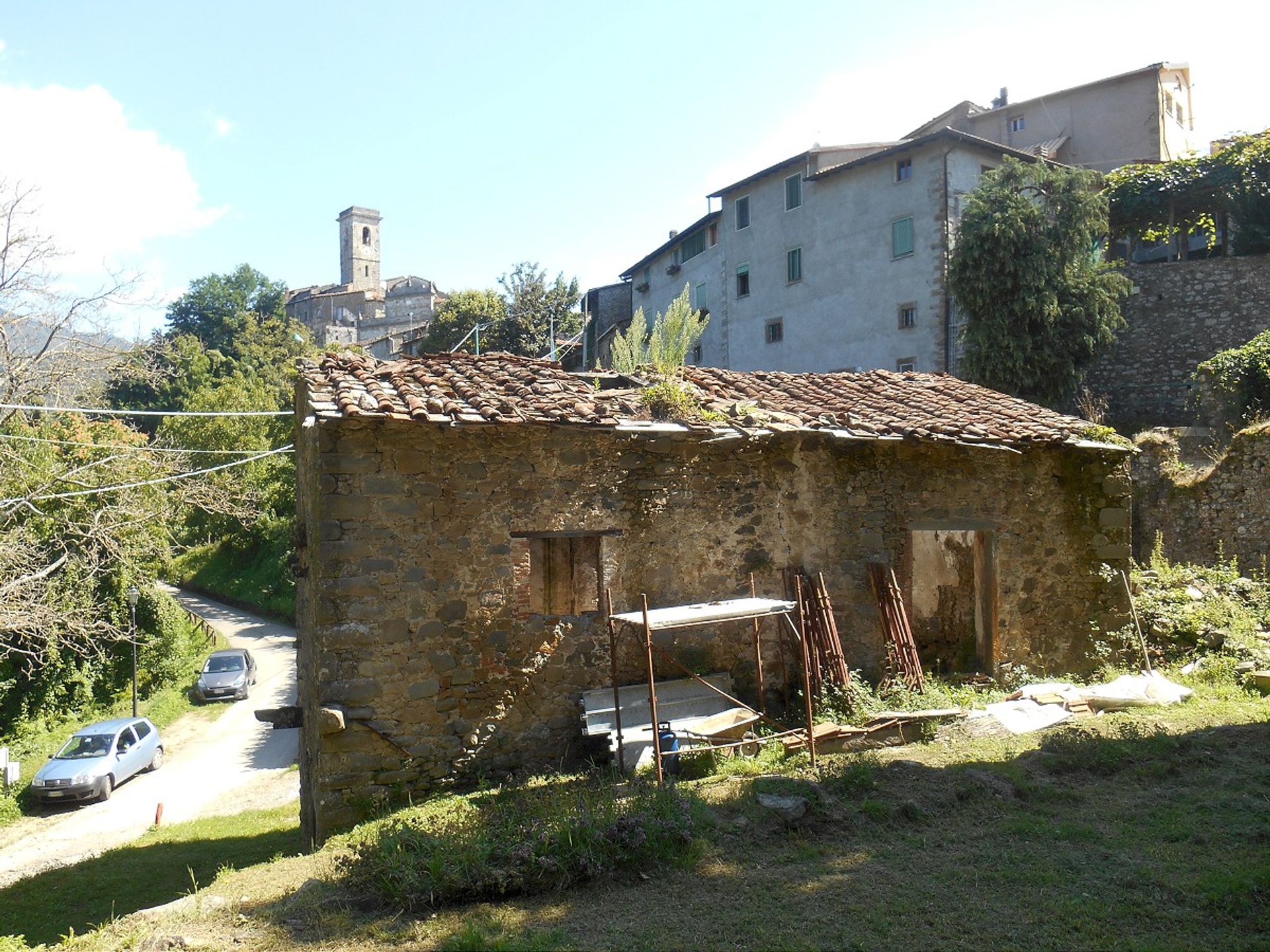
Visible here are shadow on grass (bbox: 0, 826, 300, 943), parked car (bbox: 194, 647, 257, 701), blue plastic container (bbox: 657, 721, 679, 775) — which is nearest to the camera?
blue plastic container (bbox: 657, 721, 679, 775)

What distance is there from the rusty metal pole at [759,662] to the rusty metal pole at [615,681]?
1.41 m

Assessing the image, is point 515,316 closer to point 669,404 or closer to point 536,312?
point 536,312

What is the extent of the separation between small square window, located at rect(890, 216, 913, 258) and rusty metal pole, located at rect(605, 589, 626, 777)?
19274mm

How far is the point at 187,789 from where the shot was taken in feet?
56.4

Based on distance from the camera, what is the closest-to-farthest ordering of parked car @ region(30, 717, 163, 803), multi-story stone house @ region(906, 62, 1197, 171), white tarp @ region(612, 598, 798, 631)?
white tarp @ region(612, 598, 798, 631) < parked car @ region(30, 717, 163, 803) < multi-story stone house @ region(906, 62, 1197, 171)

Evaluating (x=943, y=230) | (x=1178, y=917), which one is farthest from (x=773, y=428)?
(x=943, y=230)

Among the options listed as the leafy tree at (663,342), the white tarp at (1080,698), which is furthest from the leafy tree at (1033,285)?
the leafy tree at (663,342)

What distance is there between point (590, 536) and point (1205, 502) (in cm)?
1224

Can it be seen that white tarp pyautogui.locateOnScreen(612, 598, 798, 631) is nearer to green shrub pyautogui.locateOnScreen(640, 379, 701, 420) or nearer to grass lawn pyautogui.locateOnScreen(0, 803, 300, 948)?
green shrub pyautogui.locateOnScreen(640, 379, 701, 420)

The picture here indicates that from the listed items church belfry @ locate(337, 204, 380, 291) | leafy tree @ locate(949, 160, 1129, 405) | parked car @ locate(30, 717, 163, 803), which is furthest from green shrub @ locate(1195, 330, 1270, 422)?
church belfry @ locate(337, 204, 380, 291)

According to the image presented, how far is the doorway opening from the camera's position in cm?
1101

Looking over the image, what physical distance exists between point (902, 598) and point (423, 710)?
5.36m

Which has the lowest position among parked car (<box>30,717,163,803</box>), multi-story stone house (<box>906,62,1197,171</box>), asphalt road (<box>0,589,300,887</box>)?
asphalt road (<box>0,589,300,887</box>)

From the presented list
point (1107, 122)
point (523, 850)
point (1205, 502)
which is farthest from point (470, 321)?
point (523, 850)
